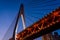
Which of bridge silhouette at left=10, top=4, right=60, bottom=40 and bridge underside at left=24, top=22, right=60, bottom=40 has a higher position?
bridge silhouette at left=10, top=4, right=60, bottom=40

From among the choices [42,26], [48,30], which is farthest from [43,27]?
[48,30]

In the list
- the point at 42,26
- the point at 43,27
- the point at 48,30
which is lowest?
the point at 48,30

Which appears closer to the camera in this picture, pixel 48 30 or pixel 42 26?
pixel 42 26

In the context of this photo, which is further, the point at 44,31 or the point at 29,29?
the point at 29,29

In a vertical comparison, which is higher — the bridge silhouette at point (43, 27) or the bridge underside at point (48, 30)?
the bridge silhouette at point (43, 27)

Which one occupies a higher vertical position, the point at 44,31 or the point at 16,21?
the point at 16,21

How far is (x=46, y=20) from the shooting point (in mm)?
10969

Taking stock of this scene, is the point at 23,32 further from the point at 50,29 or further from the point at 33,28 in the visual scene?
the point at 50,29

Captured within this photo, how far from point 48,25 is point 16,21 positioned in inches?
206

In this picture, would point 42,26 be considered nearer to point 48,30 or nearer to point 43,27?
point 43,27

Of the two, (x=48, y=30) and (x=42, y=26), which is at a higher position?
(x=42, y=26)

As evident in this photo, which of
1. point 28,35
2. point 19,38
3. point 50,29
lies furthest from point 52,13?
point 19,38

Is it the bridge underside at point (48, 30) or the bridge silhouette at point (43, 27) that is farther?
the bridge underside at point (48, 30)

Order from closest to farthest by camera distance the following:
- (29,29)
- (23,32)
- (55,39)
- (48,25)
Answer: (48,25) < (29,29) < (23,32) < (55,39)
